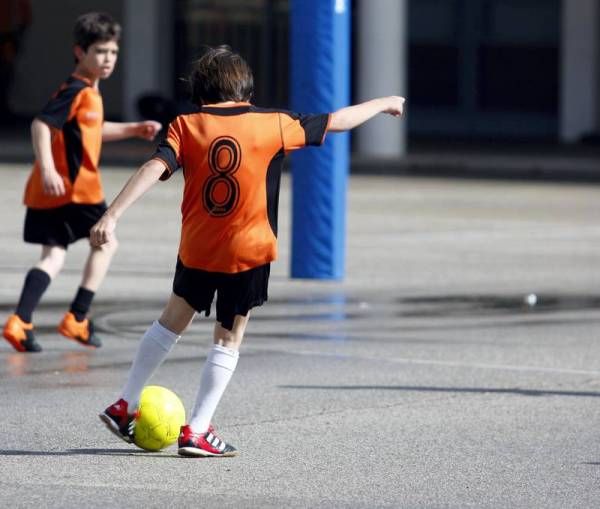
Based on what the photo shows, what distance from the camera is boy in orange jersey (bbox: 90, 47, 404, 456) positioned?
706 cm

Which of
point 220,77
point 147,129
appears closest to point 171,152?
point 220,77

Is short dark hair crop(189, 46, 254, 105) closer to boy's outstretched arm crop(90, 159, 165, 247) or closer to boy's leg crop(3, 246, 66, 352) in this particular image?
boy's outstretched arm crop(90, 159, 165, 247)

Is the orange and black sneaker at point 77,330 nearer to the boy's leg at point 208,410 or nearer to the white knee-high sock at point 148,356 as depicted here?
the white knee-high sock at point 148,356

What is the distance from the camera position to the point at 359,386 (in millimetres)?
8977

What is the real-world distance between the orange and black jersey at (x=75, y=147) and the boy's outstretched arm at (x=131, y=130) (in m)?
Result: 0.08

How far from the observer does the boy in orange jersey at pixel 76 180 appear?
978 cm

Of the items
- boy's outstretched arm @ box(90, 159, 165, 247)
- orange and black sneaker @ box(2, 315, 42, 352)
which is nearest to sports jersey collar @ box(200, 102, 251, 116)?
boy's outstretched arm @ box(90, 159, 165, 247)

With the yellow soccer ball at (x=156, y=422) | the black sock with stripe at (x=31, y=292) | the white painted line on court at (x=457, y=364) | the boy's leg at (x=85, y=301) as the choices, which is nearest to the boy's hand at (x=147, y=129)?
the boy's leg at (x=85, y=301)

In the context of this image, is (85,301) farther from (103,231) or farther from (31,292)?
(103,231)

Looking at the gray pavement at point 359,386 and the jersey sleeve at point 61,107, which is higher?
the jersey sleeve at point 61,107

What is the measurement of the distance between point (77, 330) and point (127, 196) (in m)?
3.12

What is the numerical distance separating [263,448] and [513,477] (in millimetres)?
1096

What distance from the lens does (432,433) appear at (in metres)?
7.73

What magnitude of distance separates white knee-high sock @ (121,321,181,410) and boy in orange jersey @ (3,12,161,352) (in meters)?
2.61
